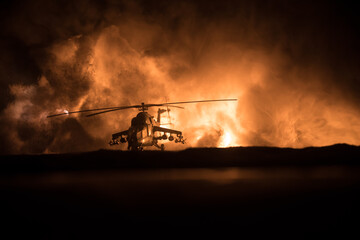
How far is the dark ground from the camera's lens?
158cm

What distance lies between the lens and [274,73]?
2166cm

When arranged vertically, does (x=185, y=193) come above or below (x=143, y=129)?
below

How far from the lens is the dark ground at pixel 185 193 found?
158cm

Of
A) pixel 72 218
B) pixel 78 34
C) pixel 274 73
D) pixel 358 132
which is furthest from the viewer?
pixel 78 34

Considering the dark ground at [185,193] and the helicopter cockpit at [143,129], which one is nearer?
the dark ground at [185,193]

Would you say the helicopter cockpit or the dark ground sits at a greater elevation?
the helicopter cockpit

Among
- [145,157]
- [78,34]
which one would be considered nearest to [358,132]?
[145,157]

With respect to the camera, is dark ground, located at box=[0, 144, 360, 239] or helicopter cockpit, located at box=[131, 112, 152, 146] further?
helicopter cockpit, located at box=[131, 112, 152, 146]

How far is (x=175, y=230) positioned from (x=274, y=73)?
22417 millimetres

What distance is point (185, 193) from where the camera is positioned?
1993mm

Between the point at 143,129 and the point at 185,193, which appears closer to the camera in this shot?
the point at 185,193

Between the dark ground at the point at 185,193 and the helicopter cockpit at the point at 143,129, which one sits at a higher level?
the helicopter cockpit at the point at 143,129

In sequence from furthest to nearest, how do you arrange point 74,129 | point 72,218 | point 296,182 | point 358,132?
point 74,129 → point 358,132 → point 296,182 → point 72,218

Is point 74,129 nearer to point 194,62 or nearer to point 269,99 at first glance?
point 194,62
